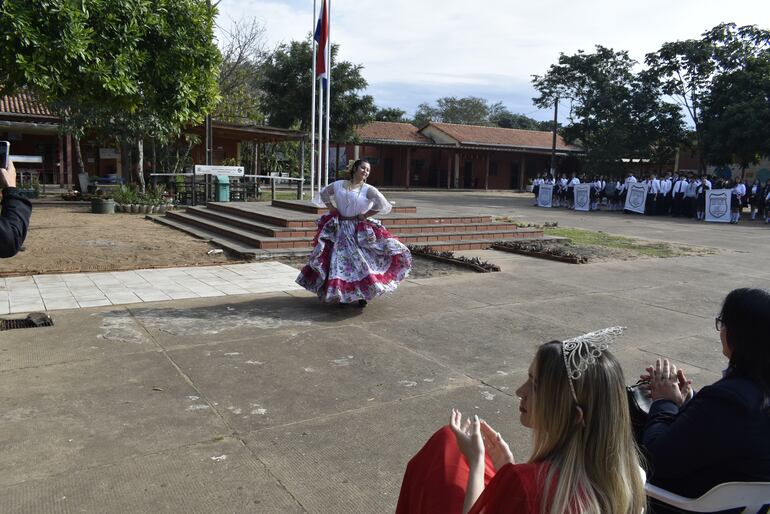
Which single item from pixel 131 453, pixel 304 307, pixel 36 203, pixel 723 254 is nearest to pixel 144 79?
pixel 304 307

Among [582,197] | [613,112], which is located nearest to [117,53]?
[582,197]

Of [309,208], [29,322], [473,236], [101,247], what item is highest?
[309,208]

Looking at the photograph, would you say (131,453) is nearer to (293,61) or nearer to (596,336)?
(596,336)

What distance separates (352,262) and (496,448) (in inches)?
196

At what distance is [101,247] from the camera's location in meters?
11.1

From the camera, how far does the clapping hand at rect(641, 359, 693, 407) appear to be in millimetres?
2279

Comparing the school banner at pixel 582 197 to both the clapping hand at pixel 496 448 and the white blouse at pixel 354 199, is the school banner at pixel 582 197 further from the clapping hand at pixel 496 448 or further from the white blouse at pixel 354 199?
the clapping hand at pixel 496 448

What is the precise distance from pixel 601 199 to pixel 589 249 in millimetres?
16287

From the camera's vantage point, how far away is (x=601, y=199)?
27.3 metres

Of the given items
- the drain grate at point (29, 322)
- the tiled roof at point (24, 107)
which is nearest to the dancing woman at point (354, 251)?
the drain grate at point (29, 322)

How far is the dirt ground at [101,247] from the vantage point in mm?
9312

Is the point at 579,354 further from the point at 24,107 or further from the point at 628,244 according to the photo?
the point at 24,107

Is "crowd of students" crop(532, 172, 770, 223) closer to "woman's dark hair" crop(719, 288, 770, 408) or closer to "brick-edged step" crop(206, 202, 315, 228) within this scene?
"brick-edged step" crop(206, 202, 315, 228)

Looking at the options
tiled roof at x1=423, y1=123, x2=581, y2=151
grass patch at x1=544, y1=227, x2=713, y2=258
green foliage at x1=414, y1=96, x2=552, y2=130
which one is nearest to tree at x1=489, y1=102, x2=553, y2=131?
green foliage at x1=414, y1=96, x2=552, y2=130
